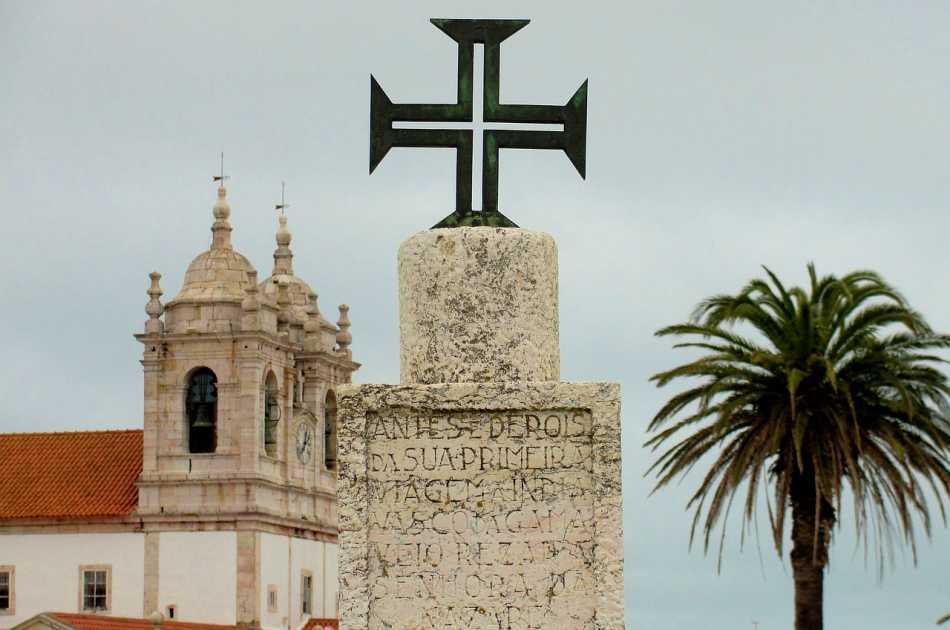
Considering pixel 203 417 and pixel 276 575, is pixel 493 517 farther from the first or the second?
pixel 203 417

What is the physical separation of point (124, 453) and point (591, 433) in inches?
2766

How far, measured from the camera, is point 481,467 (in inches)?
348

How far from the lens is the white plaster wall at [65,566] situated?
74.7m

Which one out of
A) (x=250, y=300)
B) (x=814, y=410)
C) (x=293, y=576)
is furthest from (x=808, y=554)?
(x=293, y=576)

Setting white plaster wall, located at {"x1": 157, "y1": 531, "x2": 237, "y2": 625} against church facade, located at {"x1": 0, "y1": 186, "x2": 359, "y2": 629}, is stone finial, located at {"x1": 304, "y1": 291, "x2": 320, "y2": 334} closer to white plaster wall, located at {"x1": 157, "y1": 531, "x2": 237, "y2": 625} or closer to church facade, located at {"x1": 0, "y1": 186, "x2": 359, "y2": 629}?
church facade, located at {"x1": 0, "y1": 186, "x2": 359, "y2": 629}

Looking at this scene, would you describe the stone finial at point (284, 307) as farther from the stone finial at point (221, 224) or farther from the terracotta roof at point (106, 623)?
the terracotta roof at point (106, 623)

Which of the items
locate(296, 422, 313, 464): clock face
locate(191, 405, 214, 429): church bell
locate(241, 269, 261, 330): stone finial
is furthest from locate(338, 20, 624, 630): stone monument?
locate(296, 422, 313, 464): clock face

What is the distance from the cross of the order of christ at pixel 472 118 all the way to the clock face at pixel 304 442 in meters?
68.6

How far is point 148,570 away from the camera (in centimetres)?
7431

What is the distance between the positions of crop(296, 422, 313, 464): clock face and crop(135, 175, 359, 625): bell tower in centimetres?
3

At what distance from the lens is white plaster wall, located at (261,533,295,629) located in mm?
74188

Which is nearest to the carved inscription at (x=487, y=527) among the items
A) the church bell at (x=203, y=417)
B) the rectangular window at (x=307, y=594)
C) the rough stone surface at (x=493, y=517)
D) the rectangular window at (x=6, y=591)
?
the rough stone surface at (x=493, y=517)

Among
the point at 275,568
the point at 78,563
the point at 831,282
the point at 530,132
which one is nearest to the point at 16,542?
the point at 78,563

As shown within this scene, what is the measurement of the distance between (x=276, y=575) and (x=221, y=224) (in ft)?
35.7
